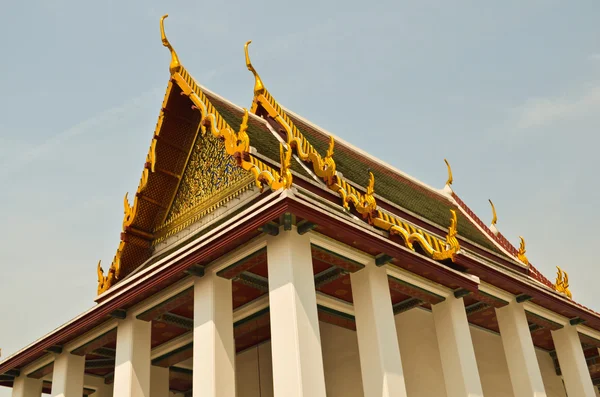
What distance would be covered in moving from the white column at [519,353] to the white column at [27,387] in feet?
21.7

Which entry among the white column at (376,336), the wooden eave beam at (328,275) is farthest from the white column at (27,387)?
the white column at (376,336)

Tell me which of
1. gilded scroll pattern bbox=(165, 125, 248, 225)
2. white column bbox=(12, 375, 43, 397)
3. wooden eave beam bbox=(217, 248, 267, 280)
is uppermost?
gilded scroll pattern bbox=(165, 125, 248, 225)

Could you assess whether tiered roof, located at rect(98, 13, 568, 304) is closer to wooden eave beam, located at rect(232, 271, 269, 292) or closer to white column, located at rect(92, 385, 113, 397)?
wooden eave beam, located at rect(232, 271, 269, 292)

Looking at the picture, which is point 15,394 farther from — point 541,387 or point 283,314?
point 541,387

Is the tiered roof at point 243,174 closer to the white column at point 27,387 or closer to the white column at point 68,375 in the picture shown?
the white column at point 68,375

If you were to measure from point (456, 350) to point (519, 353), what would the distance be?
4.96 ft

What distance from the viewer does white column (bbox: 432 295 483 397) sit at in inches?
340

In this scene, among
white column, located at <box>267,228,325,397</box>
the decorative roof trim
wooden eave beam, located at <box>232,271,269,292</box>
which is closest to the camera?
white column, located at <box>267,228,325,397</box>

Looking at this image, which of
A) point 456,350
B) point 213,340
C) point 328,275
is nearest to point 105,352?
point 213,340

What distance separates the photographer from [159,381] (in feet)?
33.9

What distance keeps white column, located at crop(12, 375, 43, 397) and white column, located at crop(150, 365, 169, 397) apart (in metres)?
1.66

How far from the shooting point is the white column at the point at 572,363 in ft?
35.1

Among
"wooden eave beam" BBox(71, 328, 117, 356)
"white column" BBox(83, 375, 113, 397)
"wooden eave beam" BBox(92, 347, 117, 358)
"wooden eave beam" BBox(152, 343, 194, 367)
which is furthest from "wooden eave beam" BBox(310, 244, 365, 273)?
"white column" BBox(83, 375, 113, 397)

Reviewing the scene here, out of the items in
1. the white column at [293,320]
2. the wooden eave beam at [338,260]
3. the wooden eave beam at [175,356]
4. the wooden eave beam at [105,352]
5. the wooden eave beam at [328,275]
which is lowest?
the white column at [293,320]
